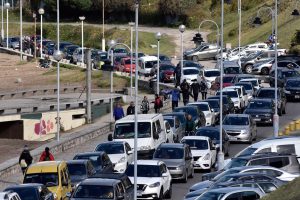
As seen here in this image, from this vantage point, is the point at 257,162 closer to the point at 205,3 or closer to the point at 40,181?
the point at 40,181

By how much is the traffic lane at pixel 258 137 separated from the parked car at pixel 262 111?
0.33m

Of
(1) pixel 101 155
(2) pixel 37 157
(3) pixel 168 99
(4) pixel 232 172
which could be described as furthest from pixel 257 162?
(3) pixel 168 99

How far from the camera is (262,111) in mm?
53844

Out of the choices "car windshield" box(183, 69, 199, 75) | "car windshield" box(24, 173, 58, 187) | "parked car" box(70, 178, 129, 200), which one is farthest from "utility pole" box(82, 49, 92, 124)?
"parked car" box(70, 178, 129, 200)

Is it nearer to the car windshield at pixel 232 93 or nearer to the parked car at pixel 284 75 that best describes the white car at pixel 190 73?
the parked car at pixel 284 75

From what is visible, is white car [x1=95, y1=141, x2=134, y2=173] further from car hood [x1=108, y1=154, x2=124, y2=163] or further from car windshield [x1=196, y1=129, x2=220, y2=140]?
car windshield [x1=196, y1=129, x2=220, y2=140]

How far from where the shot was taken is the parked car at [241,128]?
48.2 meters

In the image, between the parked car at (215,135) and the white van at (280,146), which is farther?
the parked car at (215,135)

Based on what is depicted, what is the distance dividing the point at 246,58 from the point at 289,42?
934 centimetres

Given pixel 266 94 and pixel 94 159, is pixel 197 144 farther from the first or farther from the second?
pixel 266 94

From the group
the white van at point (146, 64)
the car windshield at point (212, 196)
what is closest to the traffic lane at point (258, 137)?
the car windshield at point (212, 196)

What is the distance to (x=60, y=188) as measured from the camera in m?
32.8

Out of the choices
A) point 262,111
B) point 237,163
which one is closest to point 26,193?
point 237,163

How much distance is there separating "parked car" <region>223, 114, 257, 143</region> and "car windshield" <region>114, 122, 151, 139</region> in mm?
5874
